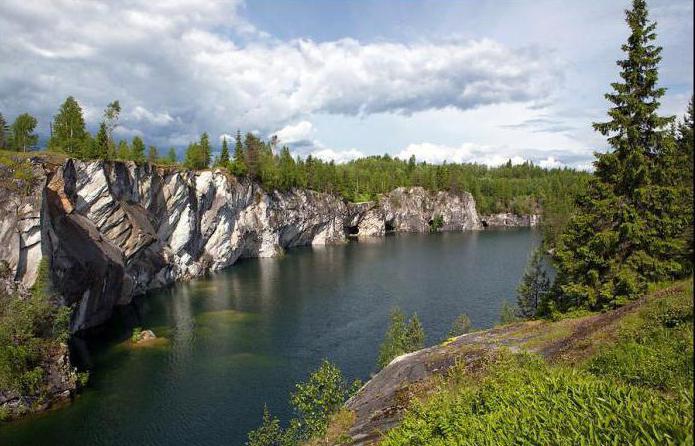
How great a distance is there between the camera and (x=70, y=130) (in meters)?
77.2

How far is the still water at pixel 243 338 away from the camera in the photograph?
122ft

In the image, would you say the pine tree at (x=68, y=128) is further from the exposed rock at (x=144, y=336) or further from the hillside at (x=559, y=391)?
the hillside at (x=559, y=391)

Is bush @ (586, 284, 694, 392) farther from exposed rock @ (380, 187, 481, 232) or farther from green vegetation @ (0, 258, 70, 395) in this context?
exposed rock @ (380, 187, 481, 232)

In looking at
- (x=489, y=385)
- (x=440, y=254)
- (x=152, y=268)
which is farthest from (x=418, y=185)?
(x=489, y=385)

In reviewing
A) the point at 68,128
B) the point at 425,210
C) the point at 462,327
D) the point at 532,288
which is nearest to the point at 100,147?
the point at 68,128

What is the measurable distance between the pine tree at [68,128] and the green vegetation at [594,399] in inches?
2862

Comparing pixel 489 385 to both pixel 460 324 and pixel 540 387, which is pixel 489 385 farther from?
pixel 460 324

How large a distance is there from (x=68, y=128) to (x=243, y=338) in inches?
1915

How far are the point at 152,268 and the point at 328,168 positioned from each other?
8844cm

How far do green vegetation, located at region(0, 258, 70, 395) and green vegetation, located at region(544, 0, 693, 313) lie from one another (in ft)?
139

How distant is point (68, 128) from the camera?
7738 centimetres

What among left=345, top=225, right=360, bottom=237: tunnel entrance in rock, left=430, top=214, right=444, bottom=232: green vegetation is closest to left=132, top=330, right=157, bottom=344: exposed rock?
left=345, top=225, right=360, bottom=237: tunnel entrance in rock

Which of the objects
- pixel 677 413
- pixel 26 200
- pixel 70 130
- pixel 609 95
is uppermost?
pixel 70 130

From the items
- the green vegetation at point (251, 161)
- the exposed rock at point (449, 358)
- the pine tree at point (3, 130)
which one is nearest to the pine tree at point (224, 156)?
the green vegetation at point (251, 161)
